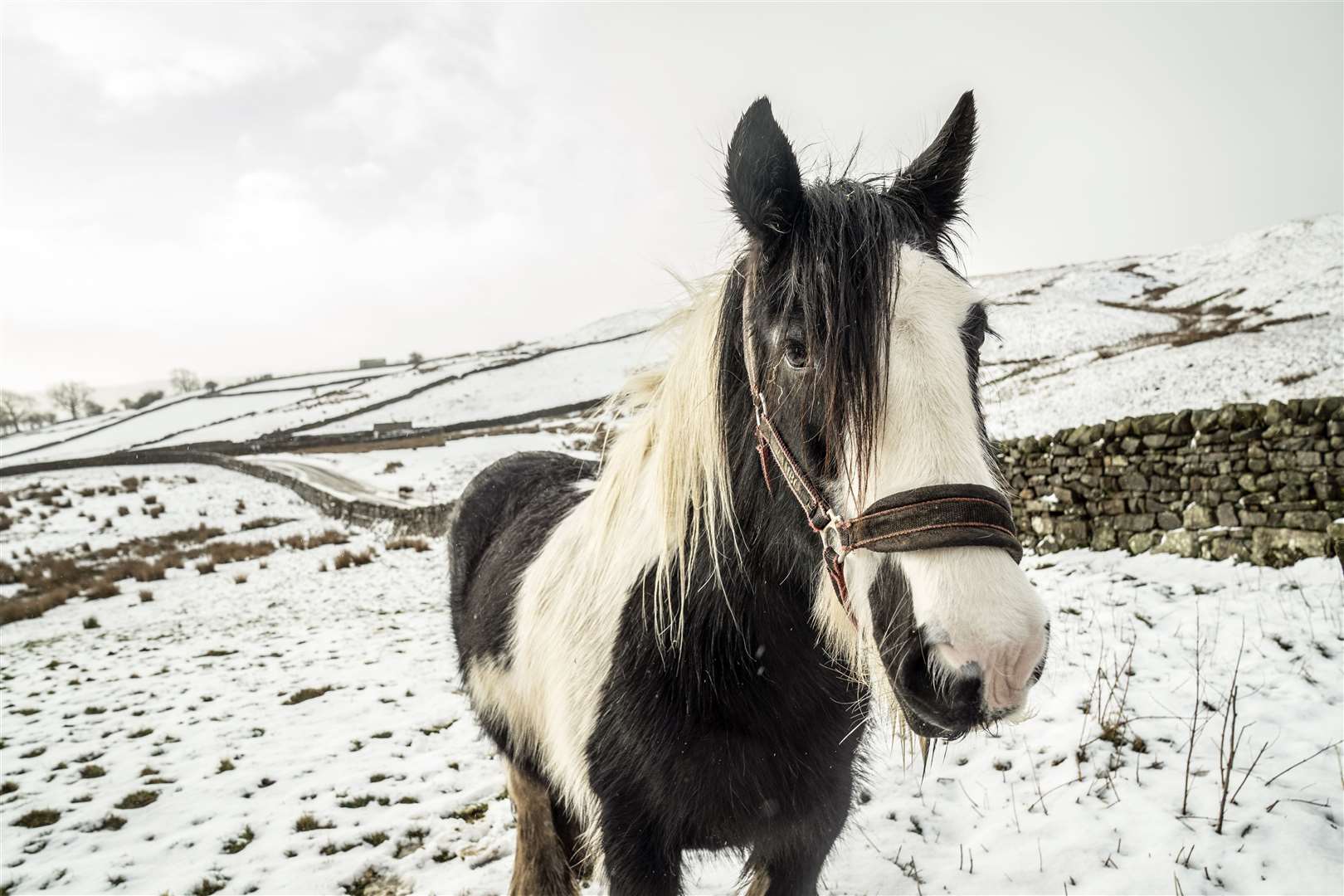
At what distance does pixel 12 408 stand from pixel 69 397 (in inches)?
252

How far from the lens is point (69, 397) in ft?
278

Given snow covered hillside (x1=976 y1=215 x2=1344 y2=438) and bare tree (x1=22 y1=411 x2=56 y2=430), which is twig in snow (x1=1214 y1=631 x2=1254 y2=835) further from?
bare tree (x1=22 y1=411 x2=56 y2=430)

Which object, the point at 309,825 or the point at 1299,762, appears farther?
the point at 309,825

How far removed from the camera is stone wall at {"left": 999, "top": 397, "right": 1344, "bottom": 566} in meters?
5.99

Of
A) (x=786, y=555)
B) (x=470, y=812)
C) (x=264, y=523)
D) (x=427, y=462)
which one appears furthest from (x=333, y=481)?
(x=786, y=555)

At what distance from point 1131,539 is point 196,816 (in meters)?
9.92

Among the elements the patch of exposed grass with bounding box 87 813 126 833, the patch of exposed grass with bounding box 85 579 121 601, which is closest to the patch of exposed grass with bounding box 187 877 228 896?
the patch of exposed grass with bounding box 87 813 126 833

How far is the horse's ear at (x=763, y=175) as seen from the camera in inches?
60.3

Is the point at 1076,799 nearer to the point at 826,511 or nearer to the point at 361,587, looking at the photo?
the point at 826,511

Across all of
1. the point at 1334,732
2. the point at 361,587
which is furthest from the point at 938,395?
the point at 361,587

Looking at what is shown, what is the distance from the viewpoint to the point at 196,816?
433 centimetres

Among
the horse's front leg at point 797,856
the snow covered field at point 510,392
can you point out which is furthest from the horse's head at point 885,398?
the snow covered field at point 510,392

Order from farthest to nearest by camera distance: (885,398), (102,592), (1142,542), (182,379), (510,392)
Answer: (182,379), (510,392), (102,592), (1142,542), (885,398)

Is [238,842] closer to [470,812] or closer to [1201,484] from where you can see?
[470,812]
